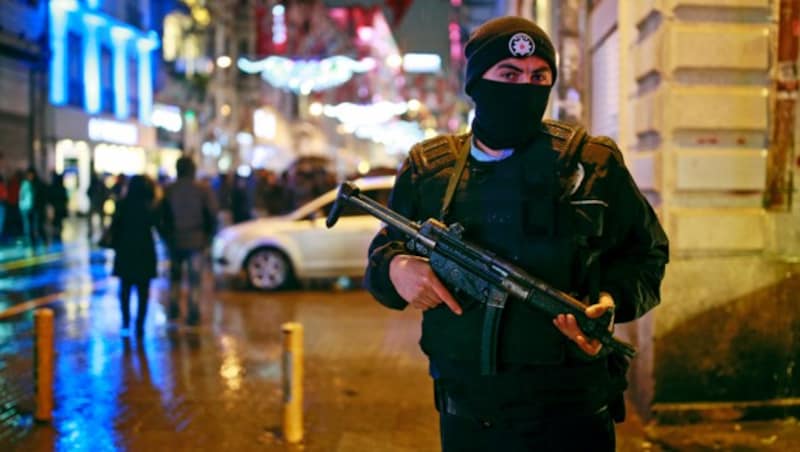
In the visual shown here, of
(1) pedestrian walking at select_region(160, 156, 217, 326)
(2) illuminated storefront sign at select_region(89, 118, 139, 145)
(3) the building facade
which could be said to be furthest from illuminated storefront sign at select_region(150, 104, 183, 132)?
(3) the building facade

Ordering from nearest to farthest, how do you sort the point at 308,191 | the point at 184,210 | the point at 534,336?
the point at 534,336 < the point at 184,210 < the point at 308,191

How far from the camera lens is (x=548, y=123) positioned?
2717 millimetres

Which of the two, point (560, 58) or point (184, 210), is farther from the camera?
point (184, 210)

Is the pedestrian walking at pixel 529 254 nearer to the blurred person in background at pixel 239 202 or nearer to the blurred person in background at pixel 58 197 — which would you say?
the blurred person in background at pixel 239 202

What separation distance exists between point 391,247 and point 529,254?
18.5 inches

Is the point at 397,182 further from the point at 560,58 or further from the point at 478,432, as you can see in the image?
the point at 560,58

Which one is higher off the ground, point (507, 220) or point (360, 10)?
point (360, 10)

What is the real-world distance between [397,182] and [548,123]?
1.72 feet

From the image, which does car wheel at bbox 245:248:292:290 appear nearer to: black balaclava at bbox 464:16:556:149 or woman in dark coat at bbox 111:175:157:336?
woman in dark coat at bbox 111:175:157:336

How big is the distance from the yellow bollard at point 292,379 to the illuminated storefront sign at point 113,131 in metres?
32.2

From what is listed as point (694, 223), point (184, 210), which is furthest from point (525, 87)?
point (184, 210)

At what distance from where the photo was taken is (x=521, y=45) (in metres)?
2.54

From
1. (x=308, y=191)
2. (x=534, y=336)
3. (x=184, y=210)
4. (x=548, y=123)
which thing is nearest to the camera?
(x=534, y=336)

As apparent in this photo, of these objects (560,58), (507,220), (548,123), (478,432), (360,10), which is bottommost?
(478,432)
